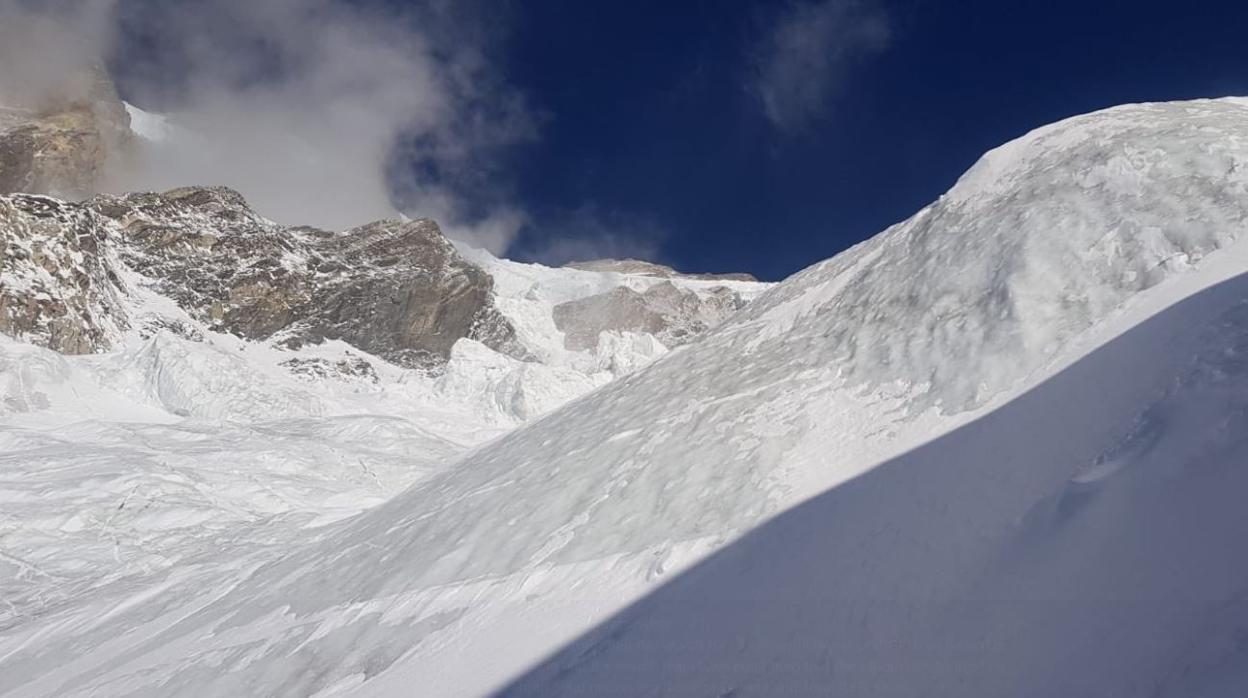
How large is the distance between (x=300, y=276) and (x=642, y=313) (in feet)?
138

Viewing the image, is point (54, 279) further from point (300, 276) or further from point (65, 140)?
point (65, 140)

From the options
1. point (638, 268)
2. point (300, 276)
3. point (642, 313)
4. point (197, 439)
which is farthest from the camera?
point (638, 268)

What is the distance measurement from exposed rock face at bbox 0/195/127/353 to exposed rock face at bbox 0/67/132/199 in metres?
49.3

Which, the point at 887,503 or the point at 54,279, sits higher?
the point at 54,279

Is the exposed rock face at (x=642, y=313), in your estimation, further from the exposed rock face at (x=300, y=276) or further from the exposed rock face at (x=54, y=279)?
the exposed rock face at (x=54, y=279)

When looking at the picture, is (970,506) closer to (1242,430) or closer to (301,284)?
(1242,430)

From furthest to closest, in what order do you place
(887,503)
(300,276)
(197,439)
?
(300,276) < (197,439) < (887,503)

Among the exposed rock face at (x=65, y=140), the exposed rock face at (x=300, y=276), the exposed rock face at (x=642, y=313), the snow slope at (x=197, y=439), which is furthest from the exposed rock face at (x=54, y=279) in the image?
the exposed rock face at (x=65, y=140)

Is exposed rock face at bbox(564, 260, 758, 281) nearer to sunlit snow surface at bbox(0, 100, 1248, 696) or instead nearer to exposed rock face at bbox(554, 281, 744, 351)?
exposed rock face at bbox(554, 281, 744, 351)

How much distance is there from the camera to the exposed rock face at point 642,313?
9531 cm

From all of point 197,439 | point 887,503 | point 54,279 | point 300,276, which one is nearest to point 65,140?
point 300,276

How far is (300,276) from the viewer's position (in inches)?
2837

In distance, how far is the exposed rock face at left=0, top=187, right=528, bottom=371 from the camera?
219 feet

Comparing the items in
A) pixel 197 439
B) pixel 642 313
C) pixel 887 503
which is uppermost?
pixel 642 313
